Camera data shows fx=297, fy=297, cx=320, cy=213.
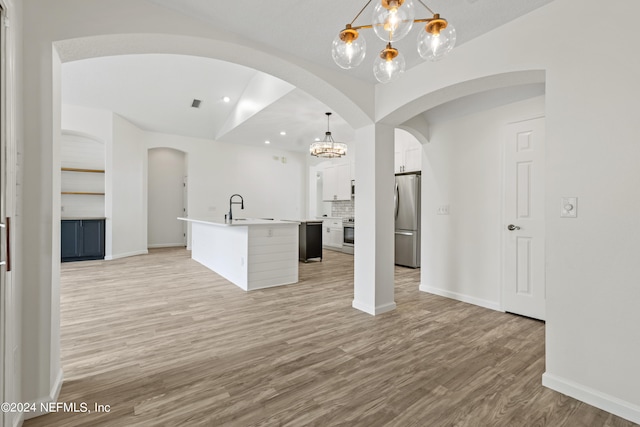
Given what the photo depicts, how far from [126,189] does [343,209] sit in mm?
5437

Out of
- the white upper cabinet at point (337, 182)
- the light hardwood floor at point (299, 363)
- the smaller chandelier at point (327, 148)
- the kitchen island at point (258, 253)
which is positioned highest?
the smaller chandelier at point (327, 148)

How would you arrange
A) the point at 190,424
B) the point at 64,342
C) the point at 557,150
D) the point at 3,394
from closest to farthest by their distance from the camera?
1. the point at 3,394
2. the point at 190,424
3. the point at 557,150
4. the point at 64,342

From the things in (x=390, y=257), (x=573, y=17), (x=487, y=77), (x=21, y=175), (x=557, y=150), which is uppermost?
(x=573, y=17)

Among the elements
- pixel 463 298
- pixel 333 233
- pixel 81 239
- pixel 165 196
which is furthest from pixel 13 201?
pixel 165 196

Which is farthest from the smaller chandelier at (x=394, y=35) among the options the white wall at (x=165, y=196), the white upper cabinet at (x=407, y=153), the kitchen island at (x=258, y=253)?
the white wall at (x=165, y=196)

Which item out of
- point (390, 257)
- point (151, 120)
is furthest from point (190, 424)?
point (151, 120)

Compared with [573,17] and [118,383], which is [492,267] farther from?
[118,383]

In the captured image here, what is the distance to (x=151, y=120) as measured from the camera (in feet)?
23.0

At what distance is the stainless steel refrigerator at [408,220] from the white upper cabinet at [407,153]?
169 millimetres

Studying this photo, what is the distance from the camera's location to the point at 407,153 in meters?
5.79

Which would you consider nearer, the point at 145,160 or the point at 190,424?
the point at 190,424

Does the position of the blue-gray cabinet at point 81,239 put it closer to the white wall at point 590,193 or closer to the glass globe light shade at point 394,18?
the glass globe light shade at point 394,18

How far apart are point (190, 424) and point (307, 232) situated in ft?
16.0

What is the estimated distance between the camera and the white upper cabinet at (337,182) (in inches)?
308
